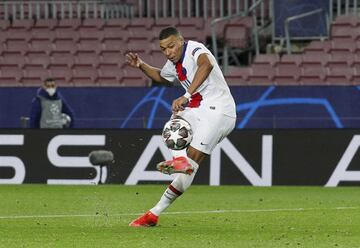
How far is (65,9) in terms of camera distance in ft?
101

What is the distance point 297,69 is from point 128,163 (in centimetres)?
649

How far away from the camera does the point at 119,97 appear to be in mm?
24625

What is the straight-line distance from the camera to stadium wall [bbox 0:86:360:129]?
2359 cm

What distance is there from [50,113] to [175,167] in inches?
436

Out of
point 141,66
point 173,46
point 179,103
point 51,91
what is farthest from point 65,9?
point 179,103

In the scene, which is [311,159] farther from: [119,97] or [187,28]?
[187,28]

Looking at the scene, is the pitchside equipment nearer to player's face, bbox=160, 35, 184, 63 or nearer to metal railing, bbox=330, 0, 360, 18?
player's face, bbox=160, 35, 184, 63

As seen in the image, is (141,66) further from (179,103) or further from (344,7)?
(344,7)

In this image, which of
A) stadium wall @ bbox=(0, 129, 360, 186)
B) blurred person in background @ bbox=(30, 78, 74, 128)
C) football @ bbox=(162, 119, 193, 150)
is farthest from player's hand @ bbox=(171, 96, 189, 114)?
blurred person in background @ bbox=(30, 78, 74, 128)

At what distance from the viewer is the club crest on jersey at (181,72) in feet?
Result: 40.7

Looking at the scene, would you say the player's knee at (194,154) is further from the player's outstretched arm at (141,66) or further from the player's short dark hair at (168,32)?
the player's short dark hair at (168,32)

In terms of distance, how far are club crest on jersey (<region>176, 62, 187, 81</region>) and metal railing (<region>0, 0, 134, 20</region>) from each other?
55.1 feet

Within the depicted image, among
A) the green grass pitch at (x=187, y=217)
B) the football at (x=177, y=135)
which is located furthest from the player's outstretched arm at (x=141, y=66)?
the green grass pitch at (x=187, y=217)

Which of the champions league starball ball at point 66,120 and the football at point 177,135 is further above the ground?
the football at point 177,135
